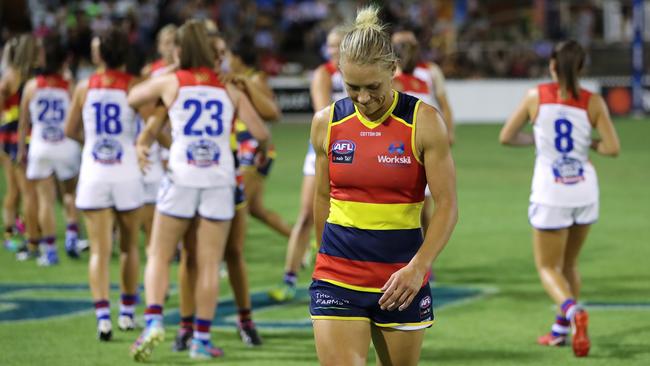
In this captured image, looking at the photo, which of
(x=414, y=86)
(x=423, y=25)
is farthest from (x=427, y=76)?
(x=423, y=25)

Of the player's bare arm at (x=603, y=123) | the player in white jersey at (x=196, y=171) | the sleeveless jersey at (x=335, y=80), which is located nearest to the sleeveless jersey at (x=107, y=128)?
the player in white jersey at (x=196, y=171)

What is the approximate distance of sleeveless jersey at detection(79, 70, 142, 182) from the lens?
835 centimetres

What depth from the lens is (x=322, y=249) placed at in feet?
16.5

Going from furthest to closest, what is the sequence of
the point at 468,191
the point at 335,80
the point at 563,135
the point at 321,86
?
the point at 468,191 < the point at 335,80 < the point at 321,86 < the point at 563,135

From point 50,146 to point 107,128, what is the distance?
9.98 ft

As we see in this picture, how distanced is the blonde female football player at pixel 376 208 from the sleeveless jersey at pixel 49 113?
642 centimetres

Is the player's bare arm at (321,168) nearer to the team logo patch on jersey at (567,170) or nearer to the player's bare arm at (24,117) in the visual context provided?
the team logo patch on jersey at (567,170)

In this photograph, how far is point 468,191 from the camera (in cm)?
1666

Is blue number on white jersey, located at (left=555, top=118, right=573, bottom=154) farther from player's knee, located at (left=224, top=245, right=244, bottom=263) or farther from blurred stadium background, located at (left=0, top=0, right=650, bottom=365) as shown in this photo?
player's knee, located at (left=224, top=245, right=244, bottom=263)

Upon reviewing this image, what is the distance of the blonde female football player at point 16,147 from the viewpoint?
1095cm

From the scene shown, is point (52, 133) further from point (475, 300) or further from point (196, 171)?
point (475, 300)

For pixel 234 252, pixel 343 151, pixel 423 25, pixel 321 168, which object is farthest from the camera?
pixel 423 25

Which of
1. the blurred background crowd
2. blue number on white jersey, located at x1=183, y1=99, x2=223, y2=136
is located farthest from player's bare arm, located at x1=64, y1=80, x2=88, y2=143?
the blurred background crowd

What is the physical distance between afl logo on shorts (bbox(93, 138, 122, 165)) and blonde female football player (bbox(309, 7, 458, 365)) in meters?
3.70
